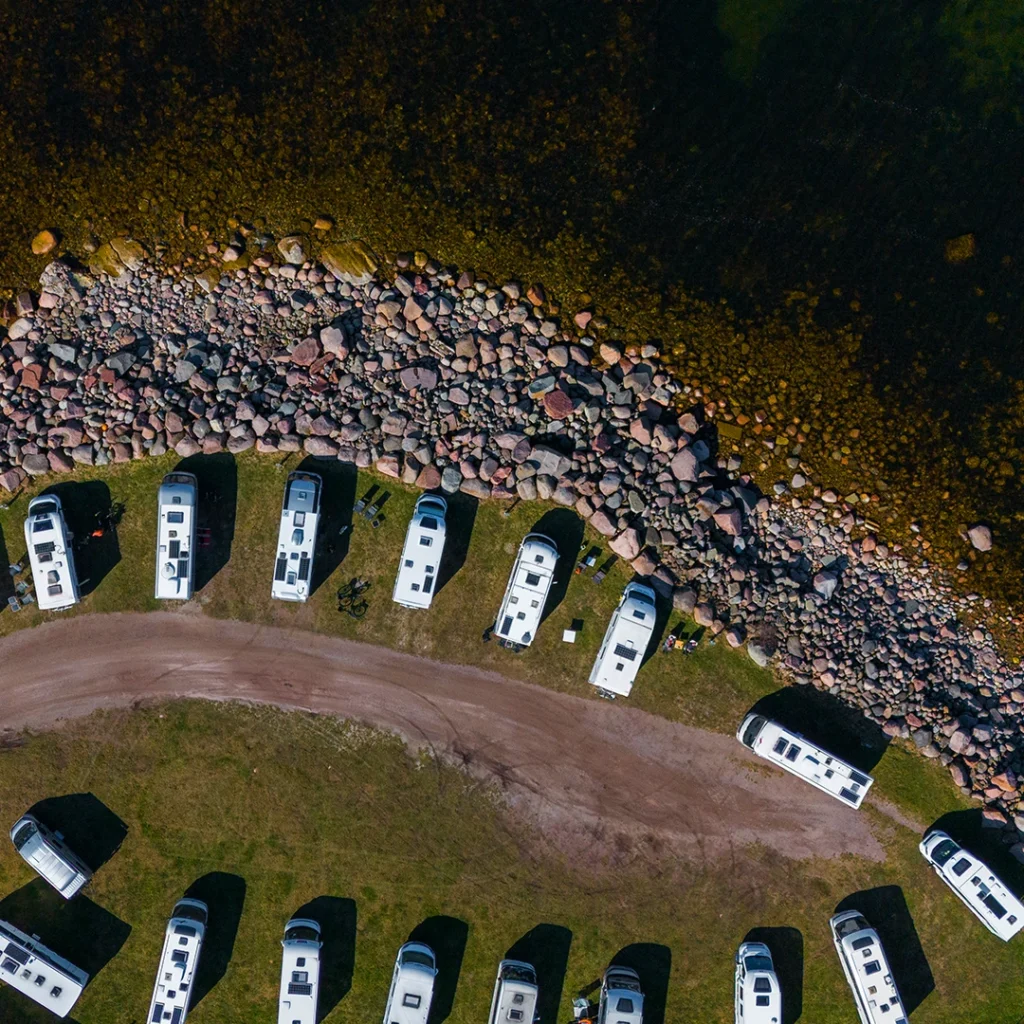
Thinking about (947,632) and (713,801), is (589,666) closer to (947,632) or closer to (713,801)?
(713,801)

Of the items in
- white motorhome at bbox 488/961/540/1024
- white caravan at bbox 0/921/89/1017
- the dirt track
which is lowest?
white caravan at bbox 0/921/89/1017

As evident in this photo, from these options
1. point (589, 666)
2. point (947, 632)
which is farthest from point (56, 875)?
point (947, 632)

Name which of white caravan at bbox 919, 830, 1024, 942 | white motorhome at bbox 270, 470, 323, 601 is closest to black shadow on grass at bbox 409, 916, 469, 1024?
white motorhome at bbox 270, 470, 323, 601

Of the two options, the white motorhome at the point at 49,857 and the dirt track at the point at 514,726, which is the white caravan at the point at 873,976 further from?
the white motorhome at the point at 49,857

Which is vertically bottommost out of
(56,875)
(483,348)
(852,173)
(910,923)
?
(56,875)

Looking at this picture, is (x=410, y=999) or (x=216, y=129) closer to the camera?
(x=410, y=999)

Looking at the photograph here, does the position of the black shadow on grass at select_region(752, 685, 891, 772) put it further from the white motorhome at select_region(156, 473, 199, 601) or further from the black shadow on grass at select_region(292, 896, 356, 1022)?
the white motorhome at select_region(156, 473, 199, 601)

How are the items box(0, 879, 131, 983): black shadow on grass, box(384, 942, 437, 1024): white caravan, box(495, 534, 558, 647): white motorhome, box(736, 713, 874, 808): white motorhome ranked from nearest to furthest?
1. box(736, 713, 874, 808): white motorhome
2. box(495, 534, 558, 647): white motorhome
3. box(384, 942, 437, 1024): white caravan
4. box(0, 879, 131, 983): black shadow on grass

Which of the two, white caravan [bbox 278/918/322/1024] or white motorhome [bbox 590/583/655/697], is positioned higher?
white motorhome [bbox 590/583/655/697]
